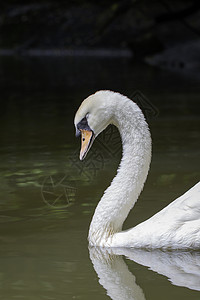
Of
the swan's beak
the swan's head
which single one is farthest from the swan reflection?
the swan's head

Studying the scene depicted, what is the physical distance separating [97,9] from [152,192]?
24933 mm

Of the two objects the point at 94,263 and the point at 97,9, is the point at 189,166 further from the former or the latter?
the point at 97,9

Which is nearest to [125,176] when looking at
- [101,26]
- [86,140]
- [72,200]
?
[86,140]

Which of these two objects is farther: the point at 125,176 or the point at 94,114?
the point at 125,176

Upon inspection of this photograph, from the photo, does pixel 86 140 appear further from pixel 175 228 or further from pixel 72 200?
pixel 72 200

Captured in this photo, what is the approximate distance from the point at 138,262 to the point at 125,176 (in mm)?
719

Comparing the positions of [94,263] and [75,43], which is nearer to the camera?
[94,263]

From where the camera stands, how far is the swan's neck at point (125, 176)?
5.37 m

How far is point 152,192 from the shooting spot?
687 cm

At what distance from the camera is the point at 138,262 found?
498cm

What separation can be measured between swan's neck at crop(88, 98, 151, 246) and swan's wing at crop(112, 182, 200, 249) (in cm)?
22

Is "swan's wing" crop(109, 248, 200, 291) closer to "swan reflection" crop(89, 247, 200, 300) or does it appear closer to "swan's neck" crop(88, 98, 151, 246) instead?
"swan reflection" crop(89, 247, 200, 300)

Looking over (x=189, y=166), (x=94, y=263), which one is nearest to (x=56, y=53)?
(x=189, y=166)

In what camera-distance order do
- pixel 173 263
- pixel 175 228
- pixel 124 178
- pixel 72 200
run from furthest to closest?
pixel 72 200 → pixel 124 178 → pixel 175 228 → pixel 173 263
